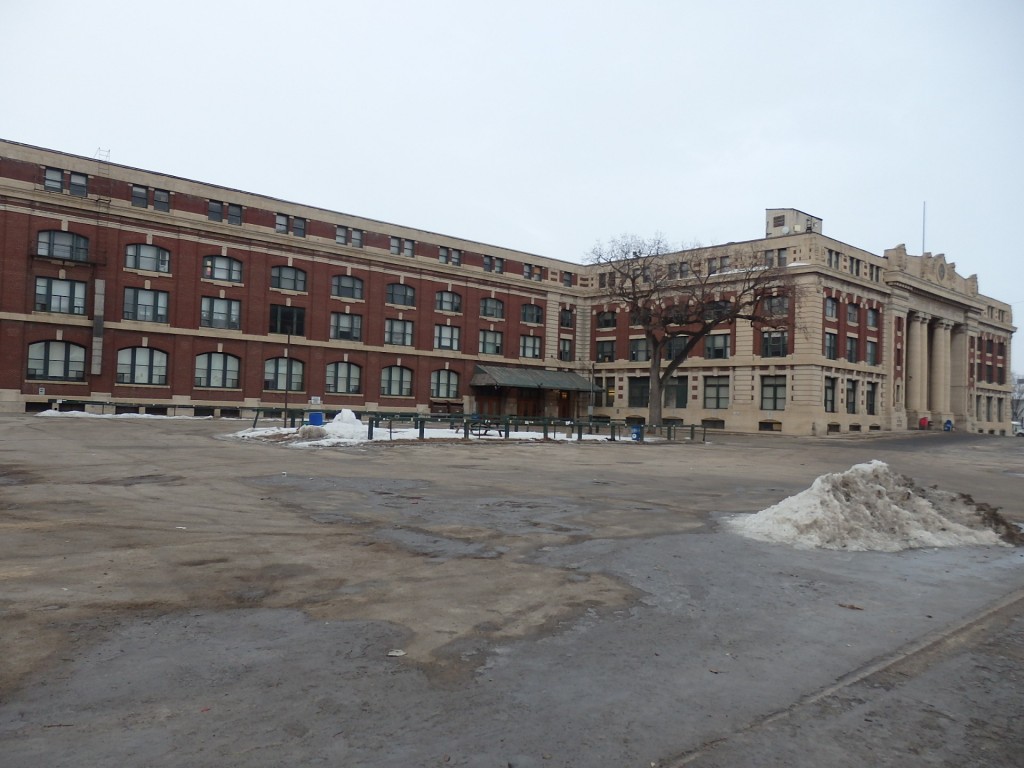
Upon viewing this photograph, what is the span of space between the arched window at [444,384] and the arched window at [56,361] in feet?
82.8

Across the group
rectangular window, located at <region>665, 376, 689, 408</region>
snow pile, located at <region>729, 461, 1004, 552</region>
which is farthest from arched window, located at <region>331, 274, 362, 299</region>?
snow pile, located at <region>729, 461, 1004, 552</region>

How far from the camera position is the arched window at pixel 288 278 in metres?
53.6

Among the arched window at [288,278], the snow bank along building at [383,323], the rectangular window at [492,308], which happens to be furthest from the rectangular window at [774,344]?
the arched window at [288,278]

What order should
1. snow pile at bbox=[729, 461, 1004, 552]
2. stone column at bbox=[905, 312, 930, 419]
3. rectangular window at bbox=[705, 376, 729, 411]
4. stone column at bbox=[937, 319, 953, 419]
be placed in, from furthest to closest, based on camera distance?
1. stone column at bbox=[937, 319, 953, 419]
2. stone column at bbox=[905, 312, 930, 419]
3. rectangular window at bbox=[705, 376, 729, 411]
4. snow pile at bbox=[729, 461, 1004, 552]

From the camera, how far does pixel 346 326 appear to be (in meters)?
56.7

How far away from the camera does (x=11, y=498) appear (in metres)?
11.3

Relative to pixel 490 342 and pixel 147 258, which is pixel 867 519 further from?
pixel 490 342

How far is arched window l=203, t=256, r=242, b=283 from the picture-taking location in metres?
50.9

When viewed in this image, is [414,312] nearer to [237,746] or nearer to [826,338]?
[826,338]

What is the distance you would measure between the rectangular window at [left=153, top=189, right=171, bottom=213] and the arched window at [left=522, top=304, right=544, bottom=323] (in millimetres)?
30269

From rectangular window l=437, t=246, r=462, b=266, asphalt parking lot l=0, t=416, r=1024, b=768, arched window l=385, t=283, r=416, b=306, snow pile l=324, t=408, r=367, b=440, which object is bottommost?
asphalt parking lot l=0, t=416, r=1024, b=768

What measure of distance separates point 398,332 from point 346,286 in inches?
221

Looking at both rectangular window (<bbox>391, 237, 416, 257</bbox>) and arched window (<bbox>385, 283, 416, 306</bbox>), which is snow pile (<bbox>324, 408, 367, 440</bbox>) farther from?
rectangular window (<bbox>391, 237, 416, 257</bbox>)

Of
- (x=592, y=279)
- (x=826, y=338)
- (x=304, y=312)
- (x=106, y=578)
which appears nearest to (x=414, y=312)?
(x=304, y=312)
